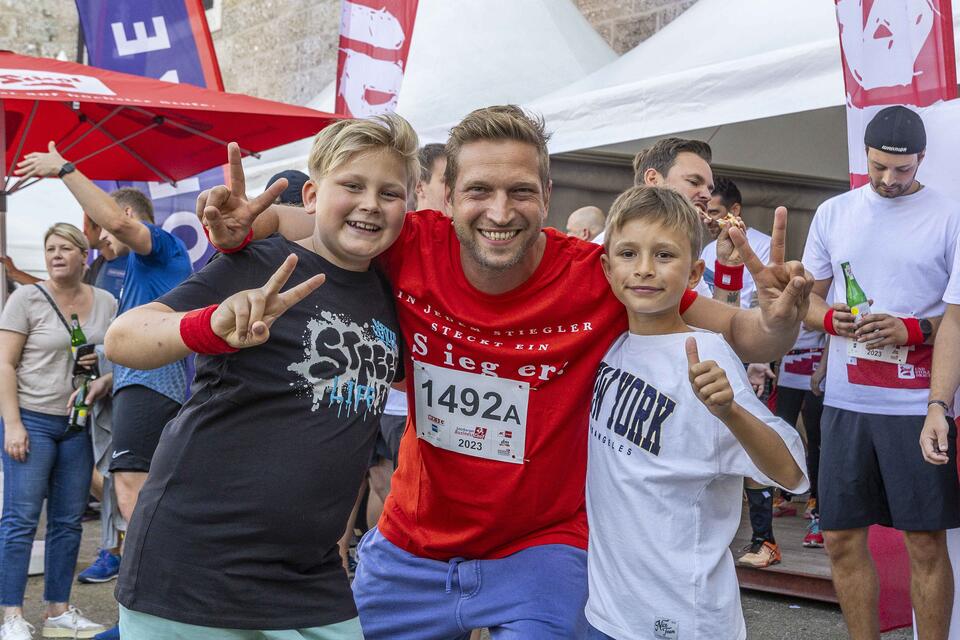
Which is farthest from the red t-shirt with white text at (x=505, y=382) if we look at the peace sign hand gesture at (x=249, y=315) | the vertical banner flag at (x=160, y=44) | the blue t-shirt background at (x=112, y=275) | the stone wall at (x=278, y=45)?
the stone wall at (x=278, y=45)

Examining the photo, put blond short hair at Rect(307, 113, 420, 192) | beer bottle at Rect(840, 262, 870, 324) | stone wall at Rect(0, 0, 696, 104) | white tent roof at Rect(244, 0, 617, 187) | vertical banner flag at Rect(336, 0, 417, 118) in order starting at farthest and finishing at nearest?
stone wall at Rect(0, 0, 696, 104) < white tent roof at Rect(244, 0, 617, 187) < vertical banner flag at Rect(336, 0, 417, 118) < beer bottle at Rect(840, 262, 870, 324) < blond short hair at Rect(307, 113, 420, 192)

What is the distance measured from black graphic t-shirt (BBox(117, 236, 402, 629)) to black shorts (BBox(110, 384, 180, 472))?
2.72 m

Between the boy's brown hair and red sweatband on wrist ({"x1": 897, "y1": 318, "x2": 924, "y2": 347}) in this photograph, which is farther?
the boy's brown hair

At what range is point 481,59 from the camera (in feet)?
25.1

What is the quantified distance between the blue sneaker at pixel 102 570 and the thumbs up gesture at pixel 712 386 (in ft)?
14.9

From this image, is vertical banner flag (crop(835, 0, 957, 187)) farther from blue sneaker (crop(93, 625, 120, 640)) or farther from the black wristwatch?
blue sneaker (crop(93, 625, 120, 640))

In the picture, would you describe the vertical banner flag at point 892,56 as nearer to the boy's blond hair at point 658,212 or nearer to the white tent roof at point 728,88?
the white tent roof at point 728,88

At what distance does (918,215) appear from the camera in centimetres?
386

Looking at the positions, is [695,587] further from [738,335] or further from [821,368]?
[821,368]

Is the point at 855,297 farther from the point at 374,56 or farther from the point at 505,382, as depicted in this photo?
the point at 374,56

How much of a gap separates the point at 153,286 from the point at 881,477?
329cm

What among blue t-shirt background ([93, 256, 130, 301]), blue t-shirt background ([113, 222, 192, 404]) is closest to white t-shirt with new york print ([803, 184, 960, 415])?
blue t-shirt background ([113, 222, 192, 404])

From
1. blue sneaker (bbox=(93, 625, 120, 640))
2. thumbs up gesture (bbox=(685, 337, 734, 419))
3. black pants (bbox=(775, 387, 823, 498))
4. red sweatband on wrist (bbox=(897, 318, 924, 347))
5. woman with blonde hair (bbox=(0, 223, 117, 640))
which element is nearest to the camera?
thumbs up gesture (bbox=(685, 337, 734, 419))

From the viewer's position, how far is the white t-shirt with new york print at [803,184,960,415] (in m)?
3.81
